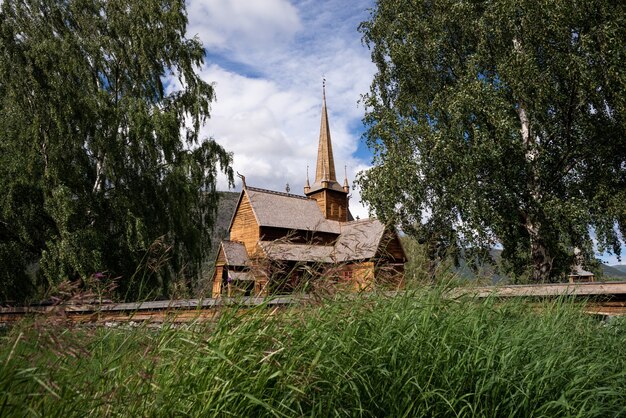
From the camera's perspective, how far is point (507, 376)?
366cm

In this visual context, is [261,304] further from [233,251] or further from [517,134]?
[233,251]

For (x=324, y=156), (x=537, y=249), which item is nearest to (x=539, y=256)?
(x=537, y=249)

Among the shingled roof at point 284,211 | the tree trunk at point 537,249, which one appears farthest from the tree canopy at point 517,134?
the shingled roof at point 284,211

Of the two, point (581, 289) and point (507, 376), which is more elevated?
point (581, 289)

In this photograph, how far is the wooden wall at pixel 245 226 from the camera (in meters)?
30.0

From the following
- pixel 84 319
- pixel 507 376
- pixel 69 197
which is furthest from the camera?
pixel 69 197

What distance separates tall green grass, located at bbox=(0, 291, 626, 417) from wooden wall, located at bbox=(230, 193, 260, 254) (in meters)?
25.8

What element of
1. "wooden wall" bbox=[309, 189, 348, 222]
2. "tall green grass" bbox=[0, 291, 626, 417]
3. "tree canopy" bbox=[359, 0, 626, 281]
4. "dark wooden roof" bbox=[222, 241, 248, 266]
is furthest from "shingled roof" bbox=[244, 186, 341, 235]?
"tall green grass" bbox=[0, 291, 626, 417]

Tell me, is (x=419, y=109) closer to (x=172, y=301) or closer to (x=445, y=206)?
(x=445, y=206)

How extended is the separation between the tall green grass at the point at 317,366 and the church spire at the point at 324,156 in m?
31.3

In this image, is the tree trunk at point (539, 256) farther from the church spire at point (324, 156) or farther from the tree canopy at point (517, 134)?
the church spire at point (324, 156)

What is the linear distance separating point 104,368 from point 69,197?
14.6 m

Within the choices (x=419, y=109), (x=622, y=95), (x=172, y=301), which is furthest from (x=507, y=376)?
(x=419, y=109)

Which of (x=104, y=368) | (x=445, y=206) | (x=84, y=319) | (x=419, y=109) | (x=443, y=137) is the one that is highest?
(x=419, y=109)
